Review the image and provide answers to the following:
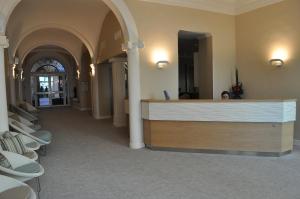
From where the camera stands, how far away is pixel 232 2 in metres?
6.80

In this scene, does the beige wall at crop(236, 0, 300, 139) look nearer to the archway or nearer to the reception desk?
the reception desk

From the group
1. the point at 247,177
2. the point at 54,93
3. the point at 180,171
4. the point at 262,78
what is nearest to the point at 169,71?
the point at 262,78

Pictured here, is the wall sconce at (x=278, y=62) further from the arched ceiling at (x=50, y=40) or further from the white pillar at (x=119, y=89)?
the arched ceiling at (x=50, y=40)

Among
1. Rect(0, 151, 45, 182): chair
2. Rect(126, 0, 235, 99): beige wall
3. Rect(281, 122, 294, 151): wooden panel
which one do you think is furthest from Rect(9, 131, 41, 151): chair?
Rect(281, 122, 294, 151): wooden panel

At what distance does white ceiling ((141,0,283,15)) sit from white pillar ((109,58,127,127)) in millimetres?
3131

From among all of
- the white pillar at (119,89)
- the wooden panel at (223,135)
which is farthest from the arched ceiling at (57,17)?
the wooden panel at (223,135)

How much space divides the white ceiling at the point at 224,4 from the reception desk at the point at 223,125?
8.24ft

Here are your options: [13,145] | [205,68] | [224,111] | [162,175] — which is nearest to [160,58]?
[205,68]

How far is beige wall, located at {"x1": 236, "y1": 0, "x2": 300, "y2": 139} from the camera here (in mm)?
5840

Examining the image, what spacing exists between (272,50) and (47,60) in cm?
1583

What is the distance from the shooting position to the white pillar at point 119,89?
8858 millimetres

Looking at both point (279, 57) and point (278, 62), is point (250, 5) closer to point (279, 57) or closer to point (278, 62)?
point (279, 57)

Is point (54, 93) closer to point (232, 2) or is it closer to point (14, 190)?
point (232, 2)

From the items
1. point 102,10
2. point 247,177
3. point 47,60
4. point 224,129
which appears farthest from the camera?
point 47,60
